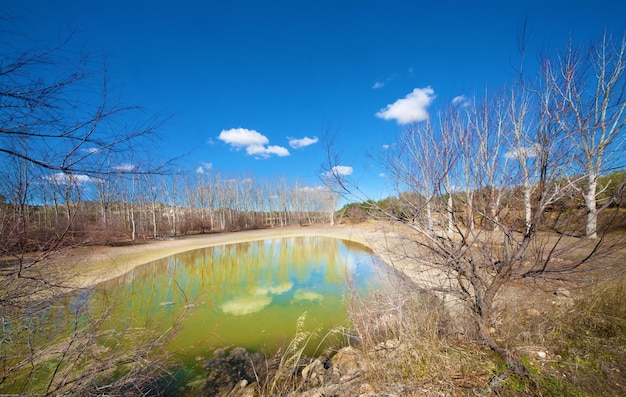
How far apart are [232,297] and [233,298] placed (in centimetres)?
12

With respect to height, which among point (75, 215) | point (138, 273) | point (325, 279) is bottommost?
point (325, 279)

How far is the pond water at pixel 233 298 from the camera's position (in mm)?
5301

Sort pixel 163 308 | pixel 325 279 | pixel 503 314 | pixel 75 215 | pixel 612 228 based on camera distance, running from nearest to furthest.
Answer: pixel 75 215, pixel 612 228, pixel 503 314, pixel 163 308, pixel 325 279

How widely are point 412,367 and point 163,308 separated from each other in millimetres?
6974

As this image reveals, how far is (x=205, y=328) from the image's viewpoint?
5977 mm

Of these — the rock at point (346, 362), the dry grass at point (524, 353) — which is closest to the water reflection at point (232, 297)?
the rock at point (346, 362)

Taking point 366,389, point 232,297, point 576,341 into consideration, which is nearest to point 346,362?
point 366,389

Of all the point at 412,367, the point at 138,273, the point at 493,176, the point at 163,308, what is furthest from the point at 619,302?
the point at 138,273

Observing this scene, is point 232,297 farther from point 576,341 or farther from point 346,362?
point 576,341

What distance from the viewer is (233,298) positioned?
8.09 metres

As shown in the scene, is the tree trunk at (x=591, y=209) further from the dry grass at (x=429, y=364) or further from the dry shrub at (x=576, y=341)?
the dry grass at (x=429, y=364)

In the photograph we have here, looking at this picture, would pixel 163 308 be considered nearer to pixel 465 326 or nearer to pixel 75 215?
pixel 75 215

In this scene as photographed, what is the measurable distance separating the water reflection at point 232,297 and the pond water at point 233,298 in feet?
0.06

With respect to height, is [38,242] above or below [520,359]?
above
